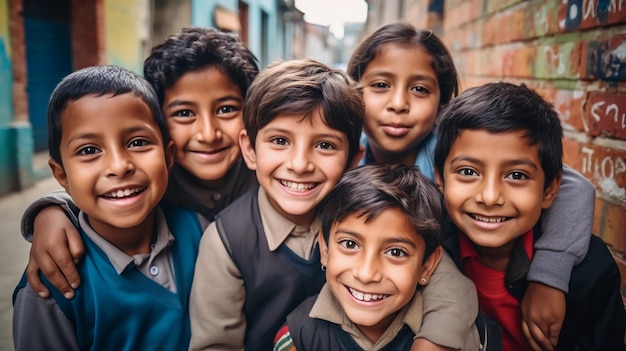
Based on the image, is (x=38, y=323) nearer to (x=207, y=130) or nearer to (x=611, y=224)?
(x=207, y=130)

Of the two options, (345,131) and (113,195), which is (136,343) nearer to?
(113,195)

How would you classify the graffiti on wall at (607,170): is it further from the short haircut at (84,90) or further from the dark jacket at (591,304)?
the short haircut at (84,90)

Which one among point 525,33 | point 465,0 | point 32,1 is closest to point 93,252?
point 525,33

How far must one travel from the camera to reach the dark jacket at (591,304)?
142cm

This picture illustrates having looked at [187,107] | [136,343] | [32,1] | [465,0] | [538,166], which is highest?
[32,1]

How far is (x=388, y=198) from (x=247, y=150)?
0.59 m

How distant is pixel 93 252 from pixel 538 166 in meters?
1.42

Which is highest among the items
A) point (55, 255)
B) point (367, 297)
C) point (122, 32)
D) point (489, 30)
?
point (122, 32)

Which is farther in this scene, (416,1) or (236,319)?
(416,1)

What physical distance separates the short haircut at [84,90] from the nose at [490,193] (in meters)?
1.09

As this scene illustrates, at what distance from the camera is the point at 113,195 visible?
1468mm

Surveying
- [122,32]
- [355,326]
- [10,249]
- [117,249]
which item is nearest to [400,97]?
[355,326]

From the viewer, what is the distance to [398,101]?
73.0 inches

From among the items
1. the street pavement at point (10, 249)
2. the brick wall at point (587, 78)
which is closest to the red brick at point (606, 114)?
the brick wall at point (587, 78)
